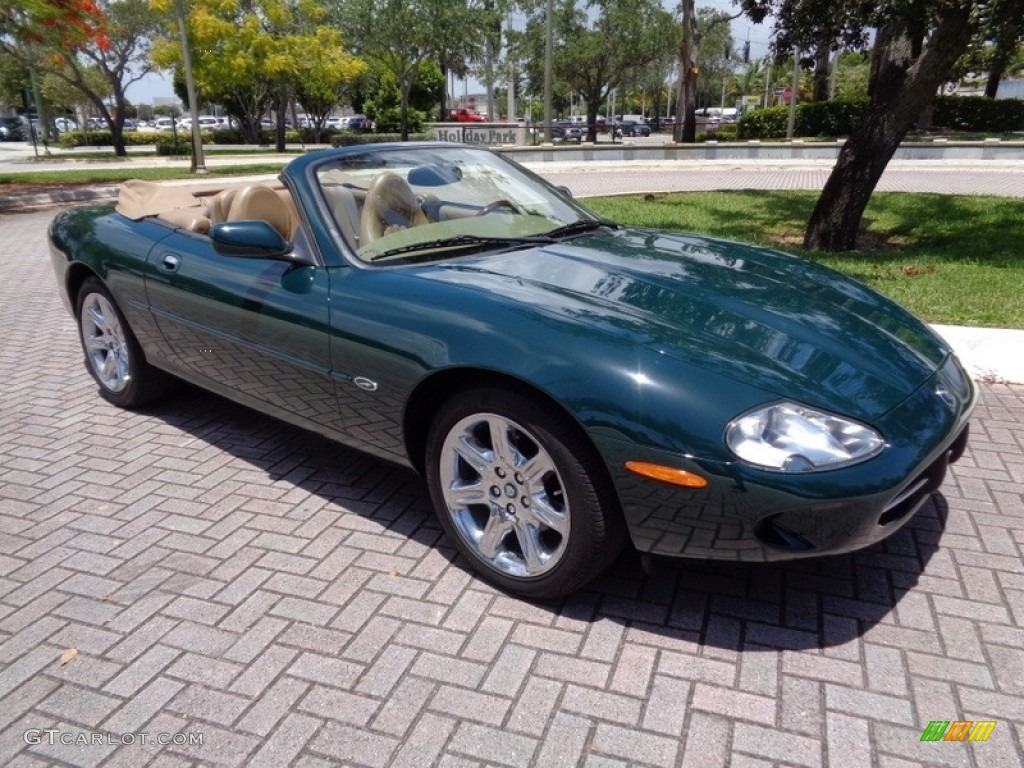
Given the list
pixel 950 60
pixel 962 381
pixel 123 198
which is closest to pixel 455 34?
pixel 950 60

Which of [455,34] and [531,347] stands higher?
[455,34]

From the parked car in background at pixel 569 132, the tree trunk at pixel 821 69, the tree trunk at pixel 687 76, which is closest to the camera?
the tree trunk at pixel 821 69

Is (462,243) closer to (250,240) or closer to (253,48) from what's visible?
(250,240)

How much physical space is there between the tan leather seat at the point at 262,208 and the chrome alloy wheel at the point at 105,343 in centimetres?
110

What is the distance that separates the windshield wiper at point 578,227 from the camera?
11.7ft

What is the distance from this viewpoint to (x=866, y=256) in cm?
809

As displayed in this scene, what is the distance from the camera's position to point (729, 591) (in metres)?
2.77

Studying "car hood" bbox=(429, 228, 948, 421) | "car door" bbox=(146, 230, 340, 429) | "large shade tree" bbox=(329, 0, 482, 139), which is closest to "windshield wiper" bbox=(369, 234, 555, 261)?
"car hood" bbox=(429, 228, 948, 421)

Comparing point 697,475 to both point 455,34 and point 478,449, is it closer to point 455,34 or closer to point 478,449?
point 478,449

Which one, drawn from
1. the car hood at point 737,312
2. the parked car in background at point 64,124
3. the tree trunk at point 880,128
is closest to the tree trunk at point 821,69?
the tree trunk at point 880,128

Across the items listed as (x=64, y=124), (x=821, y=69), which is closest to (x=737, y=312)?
(x=821, y=69)

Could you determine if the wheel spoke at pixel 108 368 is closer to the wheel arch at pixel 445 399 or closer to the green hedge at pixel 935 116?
the wheel arch at pixel 445 399

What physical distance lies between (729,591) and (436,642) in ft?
3.40

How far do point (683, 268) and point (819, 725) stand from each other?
1.74 metres
